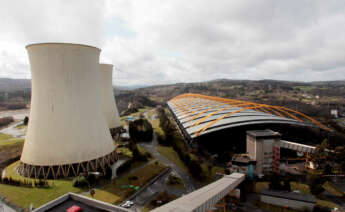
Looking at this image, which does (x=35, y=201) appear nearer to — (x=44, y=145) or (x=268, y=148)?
(x=44, y=145)

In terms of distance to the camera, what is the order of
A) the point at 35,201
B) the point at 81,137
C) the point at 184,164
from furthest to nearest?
the point at 184,164, the point at 81,137, the point at 35,201

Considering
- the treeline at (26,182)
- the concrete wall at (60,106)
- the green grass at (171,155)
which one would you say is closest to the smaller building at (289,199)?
the green grass at (171,155)

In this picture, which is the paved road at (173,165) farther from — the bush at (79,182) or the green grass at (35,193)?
the green grass at (35,193)

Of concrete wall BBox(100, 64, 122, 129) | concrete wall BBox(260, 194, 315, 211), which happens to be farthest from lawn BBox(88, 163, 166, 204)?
concrete wall BBox(100, 64, 122, 129)

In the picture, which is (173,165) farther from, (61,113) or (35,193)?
(35,193)

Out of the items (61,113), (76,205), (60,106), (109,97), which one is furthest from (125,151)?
(76,205)

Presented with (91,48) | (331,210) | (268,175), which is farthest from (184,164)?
(91,48)

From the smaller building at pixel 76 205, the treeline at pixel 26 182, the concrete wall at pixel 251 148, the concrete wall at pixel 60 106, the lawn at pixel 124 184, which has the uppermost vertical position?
the concrete wall at pixel 60 106
